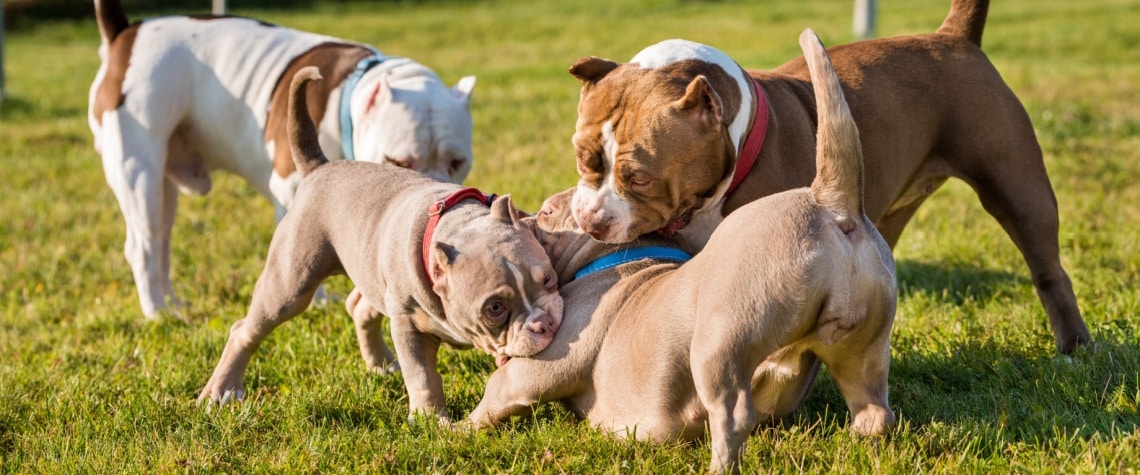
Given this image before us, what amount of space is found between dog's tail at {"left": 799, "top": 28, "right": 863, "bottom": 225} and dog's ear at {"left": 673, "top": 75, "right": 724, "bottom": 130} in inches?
26.6

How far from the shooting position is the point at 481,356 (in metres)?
5.15

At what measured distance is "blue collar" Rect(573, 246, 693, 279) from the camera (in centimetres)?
429

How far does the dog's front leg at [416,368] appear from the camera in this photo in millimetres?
4328

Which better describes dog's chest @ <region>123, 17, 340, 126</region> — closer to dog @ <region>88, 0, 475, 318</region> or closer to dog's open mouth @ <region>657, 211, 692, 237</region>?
dog @ <region>88, 0, 475, 318</region>

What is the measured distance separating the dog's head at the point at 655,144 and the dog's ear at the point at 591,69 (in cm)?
5

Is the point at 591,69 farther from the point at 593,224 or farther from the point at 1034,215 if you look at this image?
the point at 1034,215

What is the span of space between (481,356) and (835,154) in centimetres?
214

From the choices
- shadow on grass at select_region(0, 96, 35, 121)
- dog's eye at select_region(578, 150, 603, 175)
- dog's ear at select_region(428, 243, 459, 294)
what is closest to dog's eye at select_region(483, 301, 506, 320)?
dog's ear at select_region(428, 243, 459, 294)

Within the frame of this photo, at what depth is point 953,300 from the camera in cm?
→ 579

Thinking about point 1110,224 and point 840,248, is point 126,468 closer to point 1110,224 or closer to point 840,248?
point 840,248

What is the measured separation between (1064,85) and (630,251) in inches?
391

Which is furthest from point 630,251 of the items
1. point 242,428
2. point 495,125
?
point 495,125

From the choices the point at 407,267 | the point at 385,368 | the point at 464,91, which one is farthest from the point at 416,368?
the point at 464,91

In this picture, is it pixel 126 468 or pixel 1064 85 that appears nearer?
pixel 126 468
